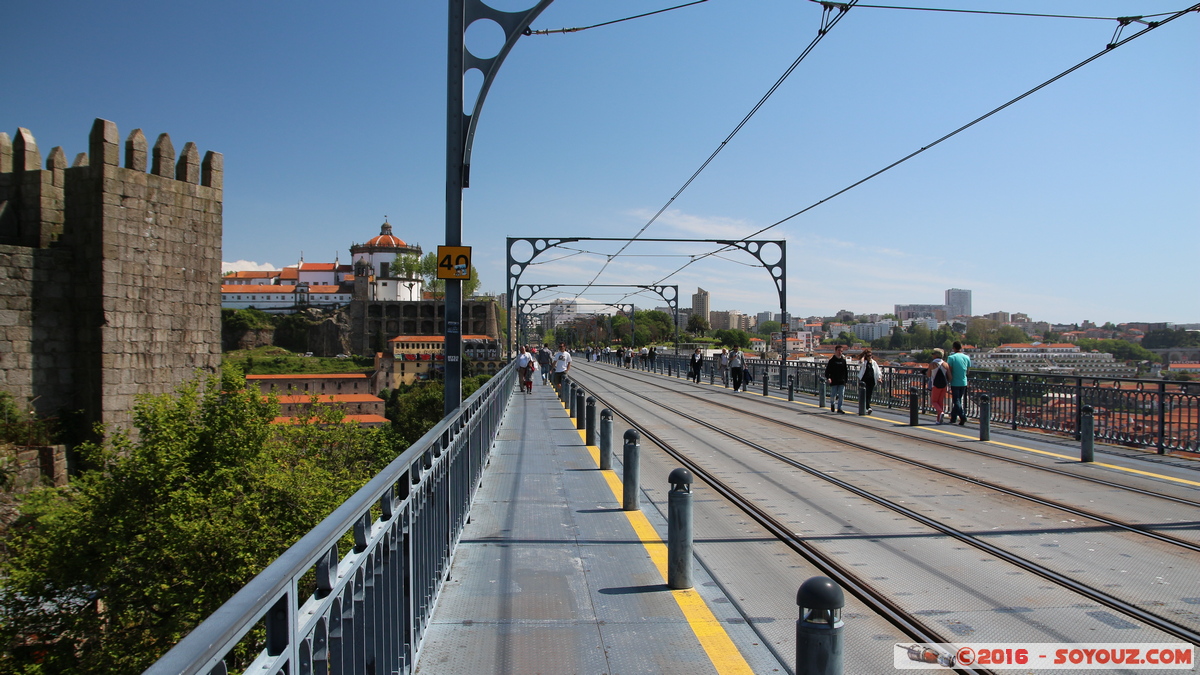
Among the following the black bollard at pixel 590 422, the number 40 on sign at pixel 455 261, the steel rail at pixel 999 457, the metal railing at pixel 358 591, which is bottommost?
the steel rail at pixel 999 457

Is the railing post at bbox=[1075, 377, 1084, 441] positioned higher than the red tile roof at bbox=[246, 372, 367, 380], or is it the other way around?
the railing post at bbox=[1075, 377, 1084, 441]

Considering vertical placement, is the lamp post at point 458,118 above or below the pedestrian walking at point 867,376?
above

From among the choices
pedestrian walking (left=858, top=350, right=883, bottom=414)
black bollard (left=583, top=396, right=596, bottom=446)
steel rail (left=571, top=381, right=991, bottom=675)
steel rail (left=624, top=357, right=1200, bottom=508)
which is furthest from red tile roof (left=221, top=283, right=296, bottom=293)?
steel rail (left=571, top=381, right=991, bottom=675)

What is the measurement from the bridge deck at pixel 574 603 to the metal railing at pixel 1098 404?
9658mm

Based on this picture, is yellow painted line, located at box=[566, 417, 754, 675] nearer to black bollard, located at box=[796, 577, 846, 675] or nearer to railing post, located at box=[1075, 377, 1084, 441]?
black bollard, located at box=[796, 577, 846, 675]

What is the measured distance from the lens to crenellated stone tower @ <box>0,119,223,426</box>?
28.1m

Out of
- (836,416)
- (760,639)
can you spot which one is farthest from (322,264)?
(760,639)

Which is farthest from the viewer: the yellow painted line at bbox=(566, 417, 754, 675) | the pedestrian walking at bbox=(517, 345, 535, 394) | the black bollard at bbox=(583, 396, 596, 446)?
the pedestrian walking at bbox=(517, 345, 535, 394)

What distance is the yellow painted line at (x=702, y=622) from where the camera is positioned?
4.10 m

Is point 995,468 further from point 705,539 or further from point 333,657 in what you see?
point 333,657

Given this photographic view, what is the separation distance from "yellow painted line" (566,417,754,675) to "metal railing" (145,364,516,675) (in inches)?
65.2

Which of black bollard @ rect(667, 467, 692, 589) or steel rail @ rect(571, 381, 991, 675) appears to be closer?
steel rail @ rect(571, 381, 991, 675)

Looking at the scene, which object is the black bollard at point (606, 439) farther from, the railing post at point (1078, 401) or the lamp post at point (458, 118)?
the railing post at point (1078, 401)

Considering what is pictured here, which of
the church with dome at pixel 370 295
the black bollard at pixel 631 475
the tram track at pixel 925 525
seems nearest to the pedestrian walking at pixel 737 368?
the tram track at pixel 925 525
